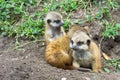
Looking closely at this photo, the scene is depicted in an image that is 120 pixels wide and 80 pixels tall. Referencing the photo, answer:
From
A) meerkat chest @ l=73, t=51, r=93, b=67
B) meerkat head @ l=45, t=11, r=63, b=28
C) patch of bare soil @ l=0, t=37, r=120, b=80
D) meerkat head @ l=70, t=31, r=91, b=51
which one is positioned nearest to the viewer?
patch of bare soil @ l=0, t=37, r=120, b=80

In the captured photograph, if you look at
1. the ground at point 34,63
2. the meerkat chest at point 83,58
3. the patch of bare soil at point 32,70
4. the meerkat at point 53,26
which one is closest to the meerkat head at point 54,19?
the meerkat at point 53,26

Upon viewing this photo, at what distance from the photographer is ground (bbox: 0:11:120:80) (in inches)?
275

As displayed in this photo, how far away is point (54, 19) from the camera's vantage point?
8414mm

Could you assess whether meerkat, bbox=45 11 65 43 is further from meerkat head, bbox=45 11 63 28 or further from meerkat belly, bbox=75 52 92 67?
meerkat belly, bbox=75 52 92 67

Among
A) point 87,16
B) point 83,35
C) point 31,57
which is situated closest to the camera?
point 83,35

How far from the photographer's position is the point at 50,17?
8453 millimetres

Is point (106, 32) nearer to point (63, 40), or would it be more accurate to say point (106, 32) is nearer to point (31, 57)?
point (63, 40)

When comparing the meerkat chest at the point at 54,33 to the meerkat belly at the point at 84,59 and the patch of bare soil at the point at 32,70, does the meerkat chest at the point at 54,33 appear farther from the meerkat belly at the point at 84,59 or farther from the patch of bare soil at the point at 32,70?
the meerkat belly at the point at 84,59

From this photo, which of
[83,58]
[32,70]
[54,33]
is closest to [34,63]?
[32,70]

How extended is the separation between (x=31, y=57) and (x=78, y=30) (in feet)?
3.36

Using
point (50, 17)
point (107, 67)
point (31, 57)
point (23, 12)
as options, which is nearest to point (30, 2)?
point (23, 12)

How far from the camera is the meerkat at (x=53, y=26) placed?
8.41 metres

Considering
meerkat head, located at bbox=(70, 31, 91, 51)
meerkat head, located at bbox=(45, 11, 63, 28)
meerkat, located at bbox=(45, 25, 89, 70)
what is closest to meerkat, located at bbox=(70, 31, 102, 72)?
meerkat head, located at bbox=(70, 31, 91, 51)

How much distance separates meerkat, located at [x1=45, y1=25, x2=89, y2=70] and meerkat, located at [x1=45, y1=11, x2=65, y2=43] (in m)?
0.45
